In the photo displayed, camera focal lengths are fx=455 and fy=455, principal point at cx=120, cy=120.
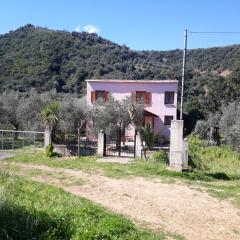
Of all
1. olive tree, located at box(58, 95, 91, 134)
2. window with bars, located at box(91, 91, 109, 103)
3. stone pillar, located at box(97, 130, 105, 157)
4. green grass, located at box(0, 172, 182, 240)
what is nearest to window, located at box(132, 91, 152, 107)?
window with bars, located at box(91, 91, 109, 103)

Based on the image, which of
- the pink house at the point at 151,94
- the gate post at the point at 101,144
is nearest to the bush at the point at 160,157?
the gate post at the point at 101,144

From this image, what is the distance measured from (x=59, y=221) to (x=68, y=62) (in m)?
57.6

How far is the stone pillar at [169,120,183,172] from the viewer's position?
60.4ft

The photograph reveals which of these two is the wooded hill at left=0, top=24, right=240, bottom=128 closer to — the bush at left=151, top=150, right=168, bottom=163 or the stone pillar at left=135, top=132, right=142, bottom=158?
the stone pillar at left=135, top=132, right=142, bottom=158

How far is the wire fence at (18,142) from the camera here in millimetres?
26964

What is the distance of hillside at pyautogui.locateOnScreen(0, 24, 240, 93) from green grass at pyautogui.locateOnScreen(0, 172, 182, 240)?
4746cm

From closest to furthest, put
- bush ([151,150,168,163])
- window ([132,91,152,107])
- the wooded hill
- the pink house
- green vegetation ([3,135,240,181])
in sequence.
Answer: green vegetation ([3,135,240,181]), bush ([151,150,168,163]), the pink house, window ([132,91,152,107]), the wooded hill

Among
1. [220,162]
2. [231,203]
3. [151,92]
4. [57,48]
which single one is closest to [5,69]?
[57,48]

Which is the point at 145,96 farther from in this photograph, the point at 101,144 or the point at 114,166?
the point at 114,166

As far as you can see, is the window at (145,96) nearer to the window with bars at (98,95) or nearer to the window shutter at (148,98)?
→ the window shutter at (148,98)

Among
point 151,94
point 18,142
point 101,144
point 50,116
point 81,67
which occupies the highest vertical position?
point 81,67

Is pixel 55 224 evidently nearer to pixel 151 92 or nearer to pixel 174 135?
pixel 174 135

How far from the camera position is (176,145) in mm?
18656

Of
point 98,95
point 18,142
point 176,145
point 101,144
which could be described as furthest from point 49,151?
point 98,95
